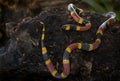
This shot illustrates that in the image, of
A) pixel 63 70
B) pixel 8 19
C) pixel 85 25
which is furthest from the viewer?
pixel 8 19

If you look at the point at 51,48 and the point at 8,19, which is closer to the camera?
the point at 51,48

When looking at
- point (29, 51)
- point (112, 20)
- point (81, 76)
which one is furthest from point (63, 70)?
point (112, 20)

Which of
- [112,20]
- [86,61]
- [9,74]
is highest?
[112,20]

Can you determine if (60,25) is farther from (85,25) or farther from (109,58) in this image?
(109,58)

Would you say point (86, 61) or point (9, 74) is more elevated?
point (86, 61)

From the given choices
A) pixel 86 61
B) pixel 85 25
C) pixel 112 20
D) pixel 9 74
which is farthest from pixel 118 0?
pixel 9 74

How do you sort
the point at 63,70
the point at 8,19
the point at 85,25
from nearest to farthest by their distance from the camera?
1. the point at 63,70
2. the point at 85,25
3. the point at 8,19
